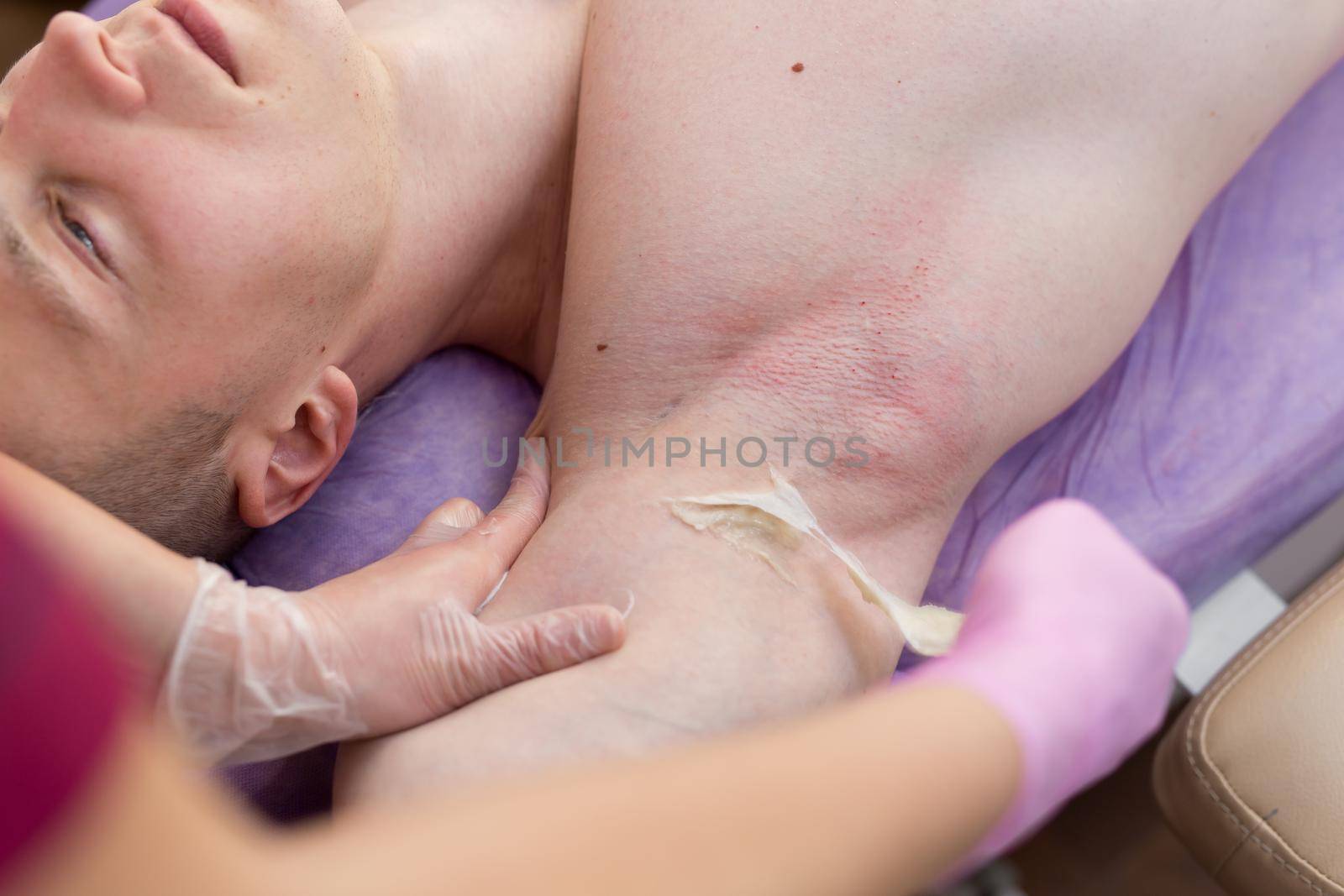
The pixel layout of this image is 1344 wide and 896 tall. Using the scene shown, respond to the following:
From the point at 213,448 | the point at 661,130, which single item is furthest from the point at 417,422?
the point at 661,130

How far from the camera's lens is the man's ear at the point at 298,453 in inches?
45.9

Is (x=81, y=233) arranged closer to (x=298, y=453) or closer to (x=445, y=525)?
(x=298, y=453)

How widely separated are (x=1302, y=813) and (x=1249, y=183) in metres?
0.86

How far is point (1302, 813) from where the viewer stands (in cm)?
109

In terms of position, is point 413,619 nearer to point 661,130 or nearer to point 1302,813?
point 661,130

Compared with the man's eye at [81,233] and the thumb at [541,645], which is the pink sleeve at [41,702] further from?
the man's eye at [81,233]

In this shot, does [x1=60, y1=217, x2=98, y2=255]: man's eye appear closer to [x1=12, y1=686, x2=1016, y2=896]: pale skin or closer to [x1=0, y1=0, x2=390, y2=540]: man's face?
[x1=0, y1=0, x2=390, y2=540]: man's face

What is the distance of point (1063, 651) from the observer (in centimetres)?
78

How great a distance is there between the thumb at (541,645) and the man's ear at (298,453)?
0.36 meters

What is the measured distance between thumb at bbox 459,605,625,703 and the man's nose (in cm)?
64

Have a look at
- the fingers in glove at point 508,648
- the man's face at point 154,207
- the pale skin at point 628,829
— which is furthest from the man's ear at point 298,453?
the pale skin at point 628,829

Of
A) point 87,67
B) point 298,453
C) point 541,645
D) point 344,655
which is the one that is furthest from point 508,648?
point 87,67

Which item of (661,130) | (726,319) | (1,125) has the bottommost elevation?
(1,125)

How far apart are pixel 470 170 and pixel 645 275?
287 millimetres
